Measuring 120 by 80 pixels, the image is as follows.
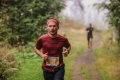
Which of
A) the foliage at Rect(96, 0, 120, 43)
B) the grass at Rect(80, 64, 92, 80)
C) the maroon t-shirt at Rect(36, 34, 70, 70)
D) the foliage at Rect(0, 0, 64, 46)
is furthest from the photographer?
the foliage at Rect(0, 0, 64, 46)

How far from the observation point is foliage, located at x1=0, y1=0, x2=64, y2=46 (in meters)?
17.3

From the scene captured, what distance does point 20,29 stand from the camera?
1778 cm

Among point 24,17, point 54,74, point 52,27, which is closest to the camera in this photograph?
point 52,27

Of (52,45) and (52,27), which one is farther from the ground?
(52,27)

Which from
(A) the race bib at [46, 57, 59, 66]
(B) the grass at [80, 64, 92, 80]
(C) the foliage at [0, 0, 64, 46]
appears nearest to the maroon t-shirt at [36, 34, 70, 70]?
(A) the race bib at [46, 57, 59, 66]

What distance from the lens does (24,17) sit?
59.0 feet

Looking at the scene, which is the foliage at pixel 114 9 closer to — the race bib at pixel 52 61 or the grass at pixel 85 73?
the grass at pixel 85 73

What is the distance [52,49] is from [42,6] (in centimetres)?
1226

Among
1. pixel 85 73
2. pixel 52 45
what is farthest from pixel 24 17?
pixel 52 45

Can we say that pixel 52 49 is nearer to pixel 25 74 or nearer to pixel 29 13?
pixel 25 74

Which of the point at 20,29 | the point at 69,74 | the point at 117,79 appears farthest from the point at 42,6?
the point at 117,79

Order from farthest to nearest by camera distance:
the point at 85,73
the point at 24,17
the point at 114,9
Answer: the point at 24,17 → the point at 114,9 → the point at 85,73

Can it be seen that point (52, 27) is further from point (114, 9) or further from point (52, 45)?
point (114, 9)

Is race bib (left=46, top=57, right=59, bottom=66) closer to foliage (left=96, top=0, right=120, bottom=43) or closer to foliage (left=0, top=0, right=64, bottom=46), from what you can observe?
foliage (left=96, top=0, right=120, bottom=43)
